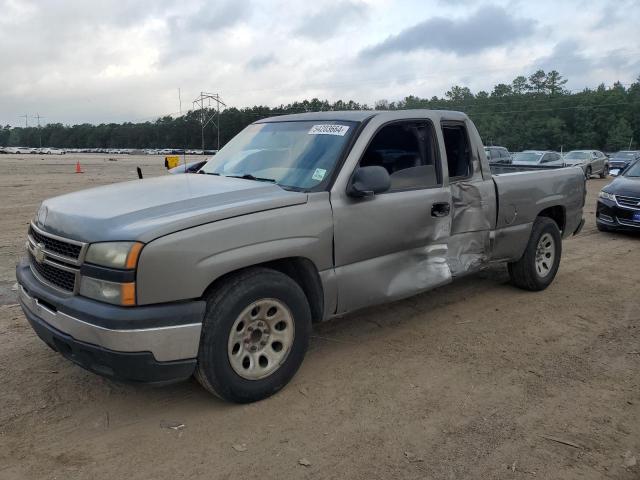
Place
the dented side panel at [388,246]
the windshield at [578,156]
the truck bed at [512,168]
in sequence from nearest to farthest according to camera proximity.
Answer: the dented side panel at [388,246]
the truck bed at [512,168]
the windshield at [578,156]

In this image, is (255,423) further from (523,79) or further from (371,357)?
(523,79)

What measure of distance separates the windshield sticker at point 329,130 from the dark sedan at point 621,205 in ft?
25.6

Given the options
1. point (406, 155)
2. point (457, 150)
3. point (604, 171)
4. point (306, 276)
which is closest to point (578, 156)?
point (604, 171)

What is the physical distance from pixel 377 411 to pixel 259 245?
132 cm

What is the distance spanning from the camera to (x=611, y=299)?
5875 millimetres

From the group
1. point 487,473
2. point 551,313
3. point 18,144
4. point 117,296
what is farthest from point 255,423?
point 18,144

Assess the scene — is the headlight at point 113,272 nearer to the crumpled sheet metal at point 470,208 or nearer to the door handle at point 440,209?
the door handle at point 440,209

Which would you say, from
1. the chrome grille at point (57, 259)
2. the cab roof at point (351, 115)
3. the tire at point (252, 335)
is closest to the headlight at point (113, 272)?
the chrome grille at point (57, 259)

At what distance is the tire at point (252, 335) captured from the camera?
10.3 feet

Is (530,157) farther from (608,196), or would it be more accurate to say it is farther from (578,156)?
(608,196)

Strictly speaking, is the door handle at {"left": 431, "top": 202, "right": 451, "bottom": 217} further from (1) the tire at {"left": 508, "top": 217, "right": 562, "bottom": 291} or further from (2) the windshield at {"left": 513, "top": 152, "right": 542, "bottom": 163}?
(2) the windshield at {"left": 513, "top": 152, "right": 542, "bottom": 163}

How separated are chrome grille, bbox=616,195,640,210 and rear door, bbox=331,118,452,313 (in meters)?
6.83

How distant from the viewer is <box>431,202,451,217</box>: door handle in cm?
445

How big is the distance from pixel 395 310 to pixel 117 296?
308cm
